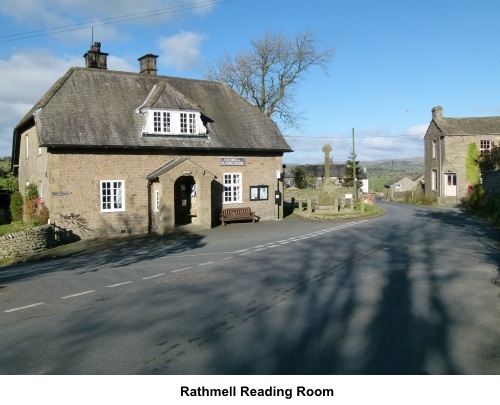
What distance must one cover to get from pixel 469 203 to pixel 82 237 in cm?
2790

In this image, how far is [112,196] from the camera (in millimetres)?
26125

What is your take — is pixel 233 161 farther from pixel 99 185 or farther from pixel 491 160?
pixel 491 160

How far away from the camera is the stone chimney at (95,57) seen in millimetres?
31234

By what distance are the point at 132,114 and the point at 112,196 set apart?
4.73m

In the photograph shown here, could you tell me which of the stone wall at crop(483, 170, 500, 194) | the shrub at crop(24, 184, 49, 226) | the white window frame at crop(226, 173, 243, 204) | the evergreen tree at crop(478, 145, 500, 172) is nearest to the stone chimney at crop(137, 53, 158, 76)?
the white window frame at crop(226, 173, 243, 204)

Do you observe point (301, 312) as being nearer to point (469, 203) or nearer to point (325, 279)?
point (325, 279)

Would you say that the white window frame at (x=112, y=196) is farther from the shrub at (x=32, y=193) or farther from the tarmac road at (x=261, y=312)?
the tarmac road at (x=261, y=312)

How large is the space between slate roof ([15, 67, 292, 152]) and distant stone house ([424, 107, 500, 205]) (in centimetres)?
2327

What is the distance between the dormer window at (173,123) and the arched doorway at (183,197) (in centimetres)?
266

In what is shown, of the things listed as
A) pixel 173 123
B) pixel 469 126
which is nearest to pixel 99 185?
pixel 173 123

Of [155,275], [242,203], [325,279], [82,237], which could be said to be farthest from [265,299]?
[242,203]

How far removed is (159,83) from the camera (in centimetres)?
3062

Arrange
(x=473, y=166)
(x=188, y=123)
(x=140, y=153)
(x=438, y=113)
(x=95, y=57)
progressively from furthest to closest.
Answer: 1. (x=438, y=113)
2. (x=473, y=166)
3. (x=95, y=57)
4. (x=188, y=123)
5. (x=140, y=153)

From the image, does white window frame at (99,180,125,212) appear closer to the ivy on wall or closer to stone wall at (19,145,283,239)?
stone wall at (19,145,283,239)
